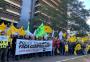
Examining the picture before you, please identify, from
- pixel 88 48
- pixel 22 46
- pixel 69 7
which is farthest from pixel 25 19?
pixel 22 46

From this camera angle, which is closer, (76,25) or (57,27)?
(57,27)

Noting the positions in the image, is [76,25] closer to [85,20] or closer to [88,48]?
[85,20]

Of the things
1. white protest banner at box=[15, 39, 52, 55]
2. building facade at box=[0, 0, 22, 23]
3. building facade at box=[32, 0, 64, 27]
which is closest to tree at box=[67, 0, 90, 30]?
building facade at box=[32, 0, 64, 27]

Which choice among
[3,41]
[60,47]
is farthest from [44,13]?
[3,41]

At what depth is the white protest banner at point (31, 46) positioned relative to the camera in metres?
20.0

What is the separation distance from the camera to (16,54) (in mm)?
19562

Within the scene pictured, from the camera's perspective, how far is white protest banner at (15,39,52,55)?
20.0 meters

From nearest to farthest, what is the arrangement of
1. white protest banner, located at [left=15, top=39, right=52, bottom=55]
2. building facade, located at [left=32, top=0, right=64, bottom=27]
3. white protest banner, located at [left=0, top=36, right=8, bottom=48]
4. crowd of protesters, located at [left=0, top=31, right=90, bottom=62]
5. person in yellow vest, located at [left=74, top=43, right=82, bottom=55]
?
white protest banner, located at [left=0, top=36, right=8, bottom=48]
crowd of protesters, located at [left=0, top=31, right=90, bottom=62]
white protest banner, located at [left=15, top=39, right=52, bottom=55]
person in yellow vest, located at [left=74, top=43, right=82, bottom=55]
building facade, located at [left=32, top=0, right=64, bottom=27]

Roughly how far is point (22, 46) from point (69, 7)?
43352 millimetres

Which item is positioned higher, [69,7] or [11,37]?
[69,7]

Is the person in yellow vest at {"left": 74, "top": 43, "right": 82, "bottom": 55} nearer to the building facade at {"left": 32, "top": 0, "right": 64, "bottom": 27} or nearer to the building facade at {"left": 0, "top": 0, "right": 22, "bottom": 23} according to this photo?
the building facade at {"left": 0, "top": 0, "right": 22, "bottom": 23}

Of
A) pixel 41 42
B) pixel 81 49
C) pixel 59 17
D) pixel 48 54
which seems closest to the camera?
pixel 41 42

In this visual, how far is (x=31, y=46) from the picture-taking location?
22.1m

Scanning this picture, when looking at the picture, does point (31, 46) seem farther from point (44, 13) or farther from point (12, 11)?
point (44, 13)
